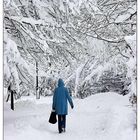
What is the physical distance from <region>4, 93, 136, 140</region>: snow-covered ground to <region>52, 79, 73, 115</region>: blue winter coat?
70 millimetres

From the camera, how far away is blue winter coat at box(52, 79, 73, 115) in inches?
236

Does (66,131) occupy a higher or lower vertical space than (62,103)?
lower

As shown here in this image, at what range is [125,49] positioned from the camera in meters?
6.11

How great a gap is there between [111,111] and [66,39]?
1174 millimetres

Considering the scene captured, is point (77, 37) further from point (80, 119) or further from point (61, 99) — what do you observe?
point (80, 119)

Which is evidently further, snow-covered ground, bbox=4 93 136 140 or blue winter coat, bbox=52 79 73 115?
blue winter coat, bbox=52 79 73 115

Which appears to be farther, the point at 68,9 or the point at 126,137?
the point at 68,9

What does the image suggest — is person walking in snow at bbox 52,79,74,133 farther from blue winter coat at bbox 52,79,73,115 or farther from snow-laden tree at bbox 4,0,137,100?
snow-laden tree at bbox 4,0,137,100

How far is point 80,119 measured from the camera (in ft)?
19.9

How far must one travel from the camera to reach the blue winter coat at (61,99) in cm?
599

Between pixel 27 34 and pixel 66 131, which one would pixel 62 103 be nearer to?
pixel 66 131

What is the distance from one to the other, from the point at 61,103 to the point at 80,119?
331 millimetres

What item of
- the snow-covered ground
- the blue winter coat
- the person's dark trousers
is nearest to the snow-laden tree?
the blue winter coat

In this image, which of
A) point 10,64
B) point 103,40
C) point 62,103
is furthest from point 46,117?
point 103,40
